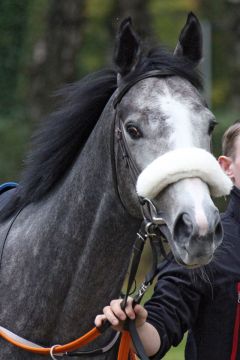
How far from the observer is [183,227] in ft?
11.5

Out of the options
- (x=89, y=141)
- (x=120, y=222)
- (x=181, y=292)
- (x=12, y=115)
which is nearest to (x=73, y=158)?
(x=89, y=141)

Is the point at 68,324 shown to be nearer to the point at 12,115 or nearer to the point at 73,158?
the point at 73,158

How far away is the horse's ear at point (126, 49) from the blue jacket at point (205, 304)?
822mm

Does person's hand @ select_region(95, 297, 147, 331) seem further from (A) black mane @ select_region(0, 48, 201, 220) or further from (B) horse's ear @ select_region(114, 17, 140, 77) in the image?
(B) horse's ear @ select_region(114, 17, 140, 77)

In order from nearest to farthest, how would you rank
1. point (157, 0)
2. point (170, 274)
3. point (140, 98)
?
point (140, 98) < point (170, 274) < point (157, 0)

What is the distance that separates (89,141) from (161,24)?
85.3 feet

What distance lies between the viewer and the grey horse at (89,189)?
3750 millimetres

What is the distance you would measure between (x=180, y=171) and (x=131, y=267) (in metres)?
0.50

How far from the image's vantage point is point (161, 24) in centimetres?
2972

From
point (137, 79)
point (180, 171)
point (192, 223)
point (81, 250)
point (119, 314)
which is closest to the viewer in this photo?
point (192, 223)

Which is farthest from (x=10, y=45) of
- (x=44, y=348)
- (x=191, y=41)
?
(x=44, y=348)

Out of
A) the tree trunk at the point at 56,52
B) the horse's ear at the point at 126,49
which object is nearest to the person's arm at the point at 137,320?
the horse's ear at the point at 126,49

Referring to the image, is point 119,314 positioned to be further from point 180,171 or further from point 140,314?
point 180,171

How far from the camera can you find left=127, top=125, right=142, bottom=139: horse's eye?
3.76 metres
